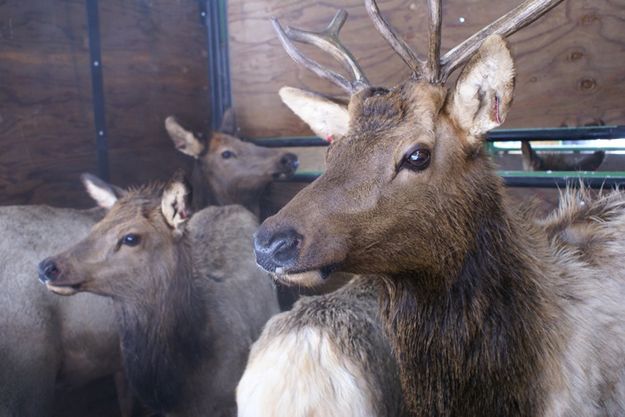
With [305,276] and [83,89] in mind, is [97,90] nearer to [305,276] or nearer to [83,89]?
[83,89]

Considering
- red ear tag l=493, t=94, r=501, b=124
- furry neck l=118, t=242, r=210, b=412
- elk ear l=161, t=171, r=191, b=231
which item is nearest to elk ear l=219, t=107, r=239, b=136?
elk ear l=161, t=171, r=191, b=231

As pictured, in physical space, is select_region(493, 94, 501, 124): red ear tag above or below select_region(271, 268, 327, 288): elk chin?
above

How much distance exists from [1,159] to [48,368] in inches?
61.3

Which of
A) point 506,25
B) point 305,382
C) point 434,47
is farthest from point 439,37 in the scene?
point 305,382

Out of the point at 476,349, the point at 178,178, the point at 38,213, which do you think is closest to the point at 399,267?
the point at 476,349

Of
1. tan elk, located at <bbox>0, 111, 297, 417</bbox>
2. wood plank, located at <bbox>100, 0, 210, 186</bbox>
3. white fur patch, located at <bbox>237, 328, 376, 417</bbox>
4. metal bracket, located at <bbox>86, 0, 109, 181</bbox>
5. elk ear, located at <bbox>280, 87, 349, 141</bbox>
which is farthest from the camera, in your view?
wood plank, located at <bbox>100, 0, 210, 186</bbox>

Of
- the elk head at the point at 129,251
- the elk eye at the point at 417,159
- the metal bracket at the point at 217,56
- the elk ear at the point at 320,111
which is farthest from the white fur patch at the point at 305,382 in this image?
the metal bracket at the point at 217,56

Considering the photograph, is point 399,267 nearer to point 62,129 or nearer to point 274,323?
point 274,323

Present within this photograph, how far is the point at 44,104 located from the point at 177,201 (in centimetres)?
157

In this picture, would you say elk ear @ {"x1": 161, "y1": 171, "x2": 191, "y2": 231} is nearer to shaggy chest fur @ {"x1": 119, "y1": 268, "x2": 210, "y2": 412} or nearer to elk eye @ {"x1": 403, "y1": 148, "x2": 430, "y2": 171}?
shaggy chest fur @ {"x1": 119, "y1": 268, "x2": 210, "y2": 412}

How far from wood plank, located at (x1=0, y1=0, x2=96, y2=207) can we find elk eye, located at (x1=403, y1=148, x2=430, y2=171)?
3.29m

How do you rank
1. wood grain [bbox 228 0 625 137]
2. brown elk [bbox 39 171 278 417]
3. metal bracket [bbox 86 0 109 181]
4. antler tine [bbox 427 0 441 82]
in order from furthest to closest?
metal bracket [bbox 86 0 109 181], wood grain [bbox 228 0 625 137], brown elk [bbox 39 171 278 417], antler tine [bbox 427 0 441 82]

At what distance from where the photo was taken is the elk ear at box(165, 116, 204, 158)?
5.17m

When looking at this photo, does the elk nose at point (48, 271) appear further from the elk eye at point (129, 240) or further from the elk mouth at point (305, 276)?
the elk mouth at point (305, 276)
